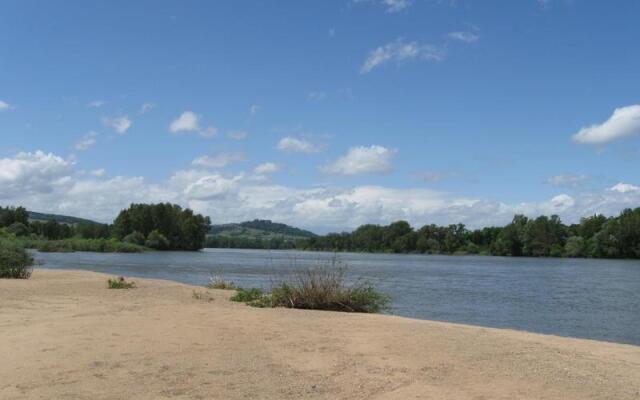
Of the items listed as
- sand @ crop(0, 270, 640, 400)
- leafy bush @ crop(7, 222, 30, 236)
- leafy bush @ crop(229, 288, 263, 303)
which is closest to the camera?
sand @ crop(0, 270, 640, 400)

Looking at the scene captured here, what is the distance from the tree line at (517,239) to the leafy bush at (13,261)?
3992 inches

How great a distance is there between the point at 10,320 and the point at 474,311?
18.6 metres

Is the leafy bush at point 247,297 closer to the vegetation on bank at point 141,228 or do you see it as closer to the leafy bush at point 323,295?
the leafy bush at point 323,295

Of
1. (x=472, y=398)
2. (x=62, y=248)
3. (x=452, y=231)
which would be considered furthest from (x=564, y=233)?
(x=472, y=398)

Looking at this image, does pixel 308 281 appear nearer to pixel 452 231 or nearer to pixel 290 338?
pixel 290 338

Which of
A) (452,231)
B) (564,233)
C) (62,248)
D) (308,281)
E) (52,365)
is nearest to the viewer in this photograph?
(52,365)

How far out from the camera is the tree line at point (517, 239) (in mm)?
107625

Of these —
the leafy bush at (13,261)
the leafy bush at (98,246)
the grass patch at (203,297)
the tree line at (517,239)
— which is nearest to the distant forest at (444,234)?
the tree line at (517,239)

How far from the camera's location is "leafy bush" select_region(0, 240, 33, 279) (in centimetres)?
2575

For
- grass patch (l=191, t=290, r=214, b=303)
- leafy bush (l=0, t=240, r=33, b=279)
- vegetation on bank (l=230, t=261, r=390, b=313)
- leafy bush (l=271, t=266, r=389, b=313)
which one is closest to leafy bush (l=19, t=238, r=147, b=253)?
leafy bush (l=0, t=240, r=33, b=279)

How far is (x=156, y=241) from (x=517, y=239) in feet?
251

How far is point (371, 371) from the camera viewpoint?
26.8ft

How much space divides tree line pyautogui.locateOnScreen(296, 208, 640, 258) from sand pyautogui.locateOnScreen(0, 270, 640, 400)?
10694 cm

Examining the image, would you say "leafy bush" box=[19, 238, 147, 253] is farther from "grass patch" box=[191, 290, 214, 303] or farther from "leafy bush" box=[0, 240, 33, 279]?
"grass patch" box=[191, 290, 214, 303]
